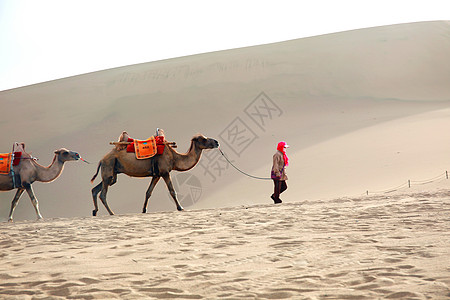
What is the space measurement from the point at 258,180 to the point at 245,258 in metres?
11.0

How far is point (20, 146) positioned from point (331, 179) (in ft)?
26.2

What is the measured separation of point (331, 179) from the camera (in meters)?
14.3

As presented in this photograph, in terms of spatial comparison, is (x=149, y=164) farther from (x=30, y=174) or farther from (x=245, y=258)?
(x=245, y=258)

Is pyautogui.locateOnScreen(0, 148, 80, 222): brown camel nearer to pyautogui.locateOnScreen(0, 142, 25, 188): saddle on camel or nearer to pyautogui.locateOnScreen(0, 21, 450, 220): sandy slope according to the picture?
pyautogui.locateOnScreen(0, 142, 25, 188): saddle on camel

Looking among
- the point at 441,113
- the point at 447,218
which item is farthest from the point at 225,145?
the point at 447,218

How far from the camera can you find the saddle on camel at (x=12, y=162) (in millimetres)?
10781

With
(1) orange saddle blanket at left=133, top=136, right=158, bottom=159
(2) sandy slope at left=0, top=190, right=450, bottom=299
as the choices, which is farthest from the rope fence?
(1) orange saddle blanket at left=133, top=136, right=158, bottom=159

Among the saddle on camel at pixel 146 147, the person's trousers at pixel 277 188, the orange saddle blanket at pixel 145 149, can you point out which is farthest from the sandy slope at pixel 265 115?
the orange saddle blanket at pixel 145 149

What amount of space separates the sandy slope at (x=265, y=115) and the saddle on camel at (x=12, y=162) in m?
4.60

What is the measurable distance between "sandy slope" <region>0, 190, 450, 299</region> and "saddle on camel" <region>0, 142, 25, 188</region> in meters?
3.73

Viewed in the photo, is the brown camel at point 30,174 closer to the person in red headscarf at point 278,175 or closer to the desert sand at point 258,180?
the desert sand at point 258,180

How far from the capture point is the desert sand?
403cm

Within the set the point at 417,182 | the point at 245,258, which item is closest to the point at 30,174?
the point at 245,258

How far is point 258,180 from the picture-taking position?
51.1 ft
